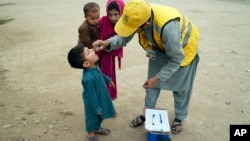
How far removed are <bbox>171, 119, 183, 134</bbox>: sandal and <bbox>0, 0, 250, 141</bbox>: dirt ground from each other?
69 mm

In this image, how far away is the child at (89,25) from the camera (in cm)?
290

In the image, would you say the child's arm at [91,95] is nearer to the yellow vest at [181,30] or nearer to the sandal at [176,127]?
the yellow vest at [181,30]

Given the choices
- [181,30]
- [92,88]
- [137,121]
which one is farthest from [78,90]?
[181,30]

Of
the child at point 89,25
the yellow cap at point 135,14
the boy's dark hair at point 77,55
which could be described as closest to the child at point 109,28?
the child at point 89,25

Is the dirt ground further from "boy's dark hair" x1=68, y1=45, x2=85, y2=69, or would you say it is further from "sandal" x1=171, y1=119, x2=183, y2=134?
"boy's dark hair" x1=68, y1=45, x2=85, y2=69

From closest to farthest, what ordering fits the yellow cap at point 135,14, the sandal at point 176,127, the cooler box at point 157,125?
the yellow cap at point 135,14, the cooler box at point 157,125, the sandal at point 176,127

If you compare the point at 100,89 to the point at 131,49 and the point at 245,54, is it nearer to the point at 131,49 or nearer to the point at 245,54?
the point at 131,49

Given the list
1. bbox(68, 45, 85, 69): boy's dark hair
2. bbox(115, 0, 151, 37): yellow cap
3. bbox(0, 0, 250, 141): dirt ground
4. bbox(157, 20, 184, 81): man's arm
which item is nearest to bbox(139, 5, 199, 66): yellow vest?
bbox(157, 20, 184, 81): man's arm

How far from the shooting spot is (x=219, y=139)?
2.93 metres

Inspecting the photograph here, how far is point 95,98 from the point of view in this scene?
2475 mm

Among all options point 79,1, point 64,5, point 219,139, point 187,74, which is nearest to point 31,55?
point 187,74

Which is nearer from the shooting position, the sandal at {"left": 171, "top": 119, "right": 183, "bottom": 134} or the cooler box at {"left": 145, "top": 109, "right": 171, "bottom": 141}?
the cooler box at {"left": 145, "top": 109, "right": 171, "bottom": 141}

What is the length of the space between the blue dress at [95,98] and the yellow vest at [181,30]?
0.63 meters

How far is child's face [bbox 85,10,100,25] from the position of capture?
2908mm
